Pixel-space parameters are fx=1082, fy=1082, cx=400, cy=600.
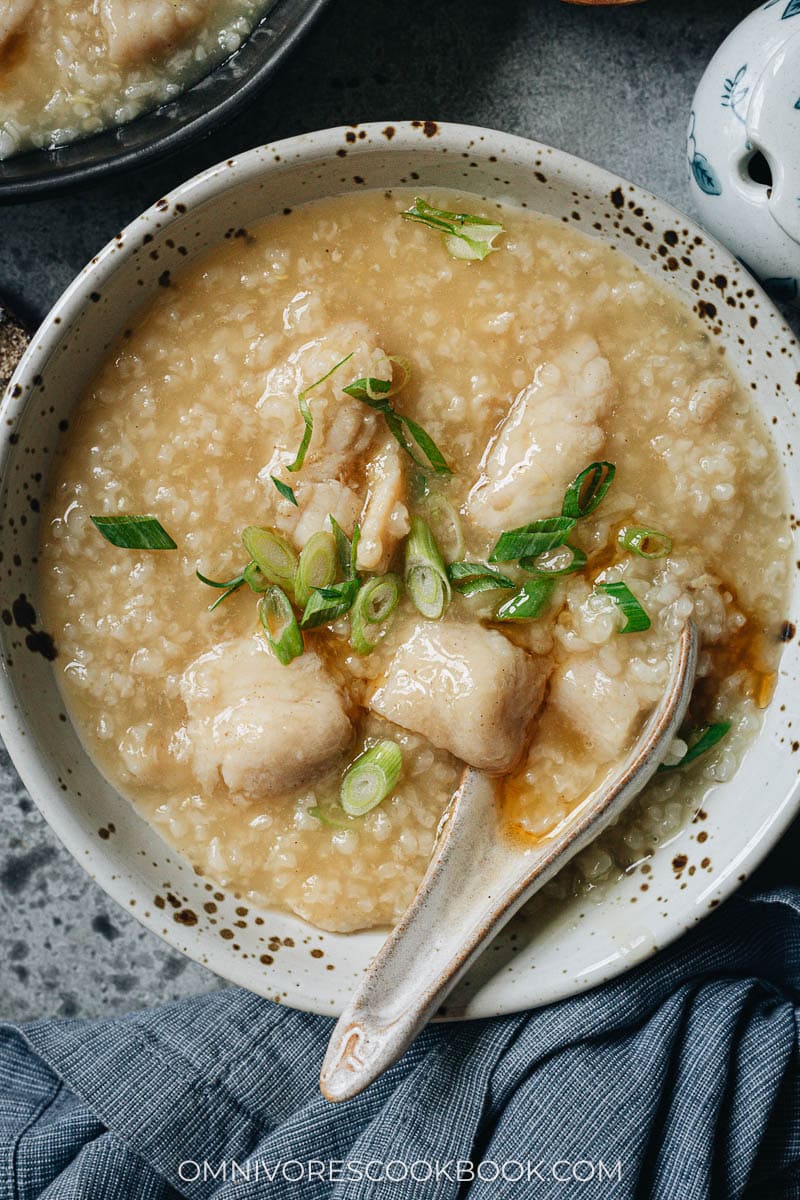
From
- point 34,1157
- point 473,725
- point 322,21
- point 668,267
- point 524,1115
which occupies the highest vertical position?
point 322,21

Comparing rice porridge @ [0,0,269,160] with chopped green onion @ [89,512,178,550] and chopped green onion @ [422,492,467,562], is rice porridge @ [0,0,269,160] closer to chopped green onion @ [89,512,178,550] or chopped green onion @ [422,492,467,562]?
chopped green onion @ [89,512,178,550]

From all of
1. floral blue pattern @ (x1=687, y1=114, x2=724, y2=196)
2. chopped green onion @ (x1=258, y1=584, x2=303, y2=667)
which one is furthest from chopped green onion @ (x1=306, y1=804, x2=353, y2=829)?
floral blue pattern @ (x1=687, y1=114, x2=724, y2=196)

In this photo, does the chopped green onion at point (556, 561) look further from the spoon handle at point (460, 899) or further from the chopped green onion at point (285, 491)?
the chopped green onion at point (285, 491)

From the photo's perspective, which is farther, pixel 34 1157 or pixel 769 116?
pixel 34 1157

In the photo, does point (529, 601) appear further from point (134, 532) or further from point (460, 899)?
point (134, 532)

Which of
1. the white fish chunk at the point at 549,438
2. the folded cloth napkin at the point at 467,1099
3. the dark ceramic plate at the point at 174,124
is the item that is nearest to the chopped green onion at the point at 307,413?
the white fish chunk at the point at 549,438

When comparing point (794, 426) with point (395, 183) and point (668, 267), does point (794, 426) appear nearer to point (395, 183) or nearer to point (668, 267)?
point (668, 267)

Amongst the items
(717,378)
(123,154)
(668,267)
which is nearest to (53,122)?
(123,154)
